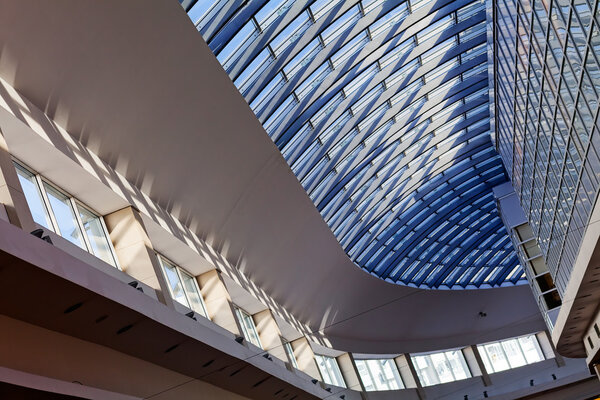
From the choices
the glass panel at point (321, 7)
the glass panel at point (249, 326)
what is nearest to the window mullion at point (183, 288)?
the glass panel at point (249, 326)

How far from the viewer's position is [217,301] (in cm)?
2573

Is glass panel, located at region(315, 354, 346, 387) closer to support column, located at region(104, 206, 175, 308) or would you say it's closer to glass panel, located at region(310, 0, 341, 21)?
glass panel, located at region(310, 0, 341, 21)

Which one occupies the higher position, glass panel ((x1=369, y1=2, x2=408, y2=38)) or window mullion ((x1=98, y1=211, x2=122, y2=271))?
glass panel ((x1=369, y1=2, x2=408, y2=38))

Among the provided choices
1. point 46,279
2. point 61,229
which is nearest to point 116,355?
point 61,229

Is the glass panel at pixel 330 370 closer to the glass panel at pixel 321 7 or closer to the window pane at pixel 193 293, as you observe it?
the window pane at pixel 193 293

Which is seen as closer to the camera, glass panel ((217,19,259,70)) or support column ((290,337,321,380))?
glass panel ((217,19,259,70))

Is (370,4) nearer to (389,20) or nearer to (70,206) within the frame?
(389,20)

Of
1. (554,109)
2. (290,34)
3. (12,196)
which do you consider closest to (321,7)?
(290,34)

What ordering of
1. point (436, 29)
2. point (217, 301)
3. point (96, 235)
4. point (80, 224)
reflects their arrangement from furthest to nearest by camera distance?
1. point (436, 29)
2. point (217, 301)
3. point (96, 235)
4. point (80, 224)

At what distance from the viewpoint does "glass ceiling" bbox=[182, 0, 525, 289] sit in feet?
73.3

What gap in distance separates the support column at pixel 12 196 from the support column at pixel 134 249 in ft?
21.0

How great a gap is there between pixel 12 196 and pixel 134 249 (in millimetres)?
6936

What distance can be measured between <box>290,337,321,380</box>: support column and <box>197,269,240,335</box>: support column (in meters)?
12.6

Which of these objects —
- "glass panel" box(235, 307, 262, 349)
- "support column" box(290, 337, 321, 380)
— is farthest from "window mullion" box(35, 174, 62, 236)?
"support column" box(290, 337, 321, 380)
